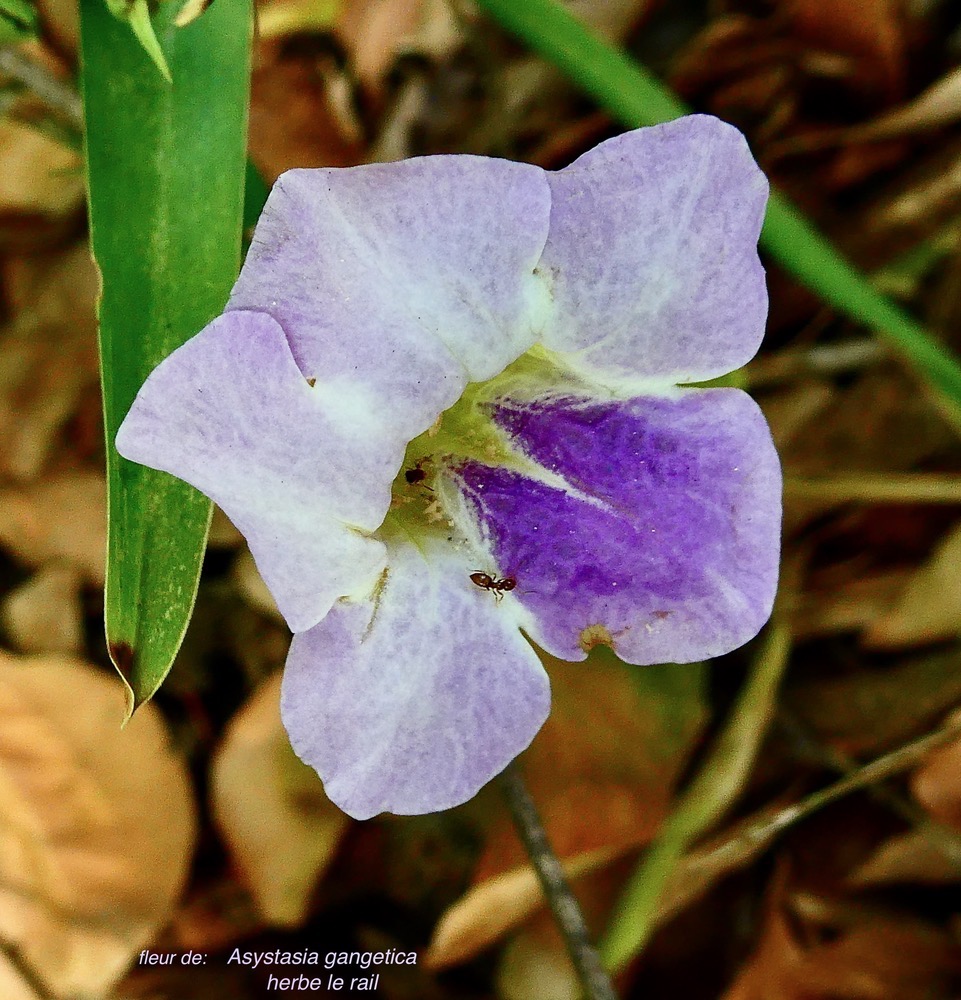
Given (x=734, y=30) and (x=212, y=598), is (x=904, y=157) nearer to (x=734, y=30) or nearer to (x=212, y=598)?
(x=734, y=30)

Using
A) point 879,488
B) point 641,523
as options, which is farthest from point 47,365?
point 879,488

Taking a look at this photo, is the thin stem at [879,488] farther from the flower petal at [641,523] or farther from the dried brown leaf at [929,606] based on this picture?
Answer: the flower petal at [641,523]

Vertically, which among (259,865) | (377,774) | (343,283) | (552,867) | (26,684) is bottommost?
(259,865)

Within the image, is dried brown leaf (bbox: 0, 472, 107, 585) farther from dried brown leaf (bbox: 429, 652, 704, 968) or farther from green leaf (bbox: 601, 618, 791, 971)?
green leaf (bbox: 601, 618, 791, 971)

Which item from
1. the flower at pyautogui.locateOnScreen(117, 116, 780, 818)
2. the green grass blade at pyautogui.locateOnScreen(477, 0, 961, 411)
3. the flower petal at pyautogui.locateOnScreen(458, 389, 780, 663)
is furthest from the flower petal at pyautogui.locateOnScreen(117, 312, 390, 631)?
the green grass blade at pyautogui.locateOnScreen(477, 0, 961, 411)

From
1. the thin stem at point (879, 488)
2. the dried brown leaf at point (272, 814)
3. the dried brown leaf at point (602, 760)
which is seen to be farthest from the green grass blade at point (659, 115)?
the dried brown leaf at point (272, 814)

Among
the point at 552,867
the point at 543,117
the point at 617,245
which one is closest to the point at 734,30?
the point at 543,117

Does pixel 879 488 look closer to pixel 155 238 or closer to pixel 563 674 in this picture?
pixel 563 674
